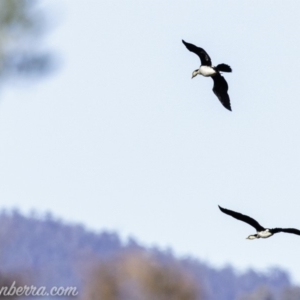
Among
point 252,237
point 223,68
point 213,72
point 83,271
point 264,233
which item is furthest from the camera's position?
point 83,271

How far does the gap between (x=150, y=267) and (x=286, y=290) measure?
6.18 meters

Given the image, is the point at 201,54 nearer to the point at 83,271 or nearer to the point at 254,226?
the point at 254,226

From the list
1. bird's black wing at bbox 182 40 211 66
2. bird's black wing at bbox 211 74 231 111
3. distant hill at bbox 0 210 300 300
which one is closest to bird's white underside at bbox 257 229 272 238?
bird's black wing at bbox 211 74 231 111

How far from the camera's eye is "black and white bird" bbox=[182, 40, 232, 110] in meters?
10.4

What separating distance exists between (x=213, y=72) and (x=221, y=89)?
0.15 metres

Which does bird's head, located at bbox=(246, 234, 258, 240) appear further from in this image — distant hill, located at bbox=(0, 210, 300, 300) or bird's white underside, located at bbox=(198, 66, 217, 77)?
distant hill, located at bbox=(0, 210, 300, 300)

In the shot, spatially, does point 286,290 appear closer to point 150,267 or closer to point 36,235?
point 150,267

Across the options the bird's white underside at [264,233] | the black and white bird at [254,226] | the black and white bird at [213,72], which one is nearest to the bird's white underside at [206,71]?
the black and white bird at [213,72]

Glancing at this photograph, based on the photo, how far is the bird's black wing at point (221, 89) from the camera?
10.4m

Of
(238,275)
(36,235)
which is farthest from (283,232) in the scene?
(36,235)

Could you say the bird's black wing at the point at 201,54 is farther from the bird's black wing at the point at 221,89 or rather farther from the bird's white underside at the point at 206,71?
the bird's black wing at the point at 221,89

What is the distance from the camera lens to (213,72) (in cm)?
1054

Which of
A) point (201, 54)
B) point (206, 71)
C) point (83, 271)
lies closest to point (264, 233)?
point (206, 71)

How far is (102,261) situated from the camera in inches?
985
